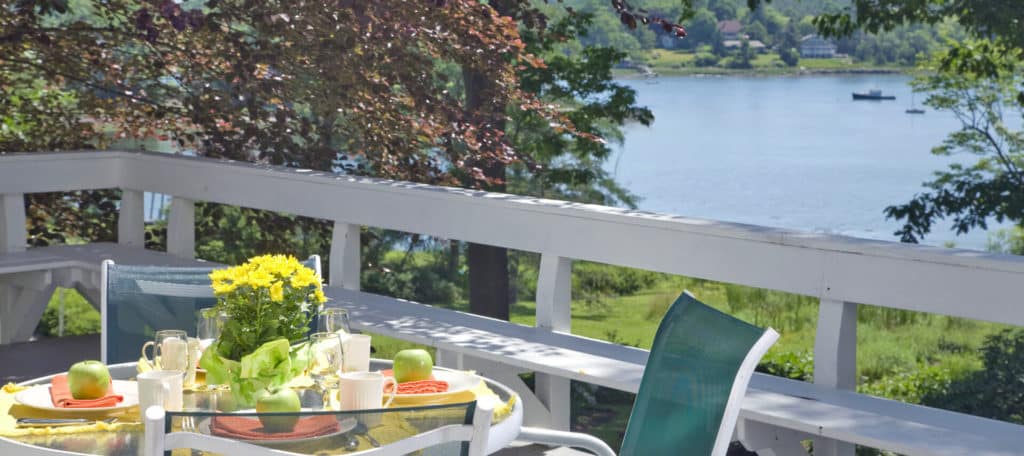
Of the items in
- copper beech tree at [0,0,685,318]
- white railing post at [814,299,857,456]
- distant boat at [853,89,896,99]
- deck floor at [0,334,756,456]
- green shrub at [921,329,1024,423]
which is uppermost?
distant boat at [853,89,896,99]

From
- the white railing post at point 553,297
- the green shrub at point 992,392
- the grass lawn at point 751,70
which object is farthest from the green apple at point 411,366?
the grass lawn at point 751,70

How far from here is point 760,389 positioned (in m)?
3.42

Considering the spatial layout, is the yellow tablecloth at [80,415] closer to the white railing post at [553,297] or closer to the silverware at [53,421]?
the silverware at [53,421]

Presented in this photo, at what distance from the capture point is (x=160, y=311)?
3088 mm

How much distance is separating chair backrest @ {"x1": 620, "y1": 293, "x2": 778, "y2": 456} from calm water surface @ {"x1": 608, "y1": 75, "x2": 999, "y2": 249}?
22.4 m

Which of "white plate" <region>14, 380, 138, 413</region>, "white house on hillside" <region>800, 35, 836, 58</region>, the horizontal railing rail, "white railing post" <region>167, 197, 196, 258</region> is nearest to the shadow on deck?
"white railing post" <region>167, 197, 196, 258</region>

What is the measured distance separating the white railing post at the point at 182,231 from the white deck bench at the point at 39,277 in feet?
0.33

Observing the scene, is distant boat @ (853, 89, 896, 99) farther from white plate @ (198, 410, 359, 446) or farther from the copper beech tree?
white plate @ (198, 410, 359, 446)

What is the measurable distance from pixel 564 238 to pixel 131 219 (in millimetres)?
2609

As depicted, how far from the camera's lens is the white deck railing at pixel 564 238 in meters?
3.27

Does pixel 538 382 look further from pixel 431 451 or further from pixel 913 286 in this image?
pixel 431 451

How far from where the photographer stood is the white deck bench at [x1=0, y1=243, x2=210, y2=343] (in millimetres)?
5375

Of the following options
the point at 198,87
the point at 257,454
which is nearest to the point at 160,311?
the point at 257,454

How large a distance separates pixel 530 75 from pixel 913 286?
7.25 m
